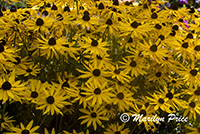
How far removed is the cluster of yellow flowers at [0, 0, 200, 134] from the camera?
1852 millimetres

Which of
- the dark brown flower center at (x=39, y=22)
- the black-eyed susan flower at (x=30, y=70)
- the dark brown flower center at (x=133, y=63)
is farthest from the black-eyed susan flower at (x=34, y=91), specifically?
the dark brown flower center at (x=133, y=63)

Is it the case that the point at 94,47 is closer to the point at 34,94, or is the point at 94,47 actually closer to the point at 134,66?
the point at 134,66

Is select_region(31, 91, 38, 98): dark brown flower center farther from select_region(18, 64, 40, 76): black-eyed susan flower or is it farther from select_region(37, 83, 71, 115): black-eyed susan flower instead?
select_region(18, 64, 40, 76): black-eyed susan flower

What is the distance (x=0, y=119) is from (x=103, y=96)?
0.70 metres

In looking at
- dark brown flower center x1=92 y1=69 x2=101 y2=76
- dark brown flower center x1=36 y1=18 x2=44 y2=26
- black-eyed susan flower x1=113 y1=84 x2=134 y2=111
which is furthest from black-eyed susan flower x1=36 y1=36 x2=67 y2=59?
black-eyed susan flower x1=113 y1=84 x2=134 y2=111

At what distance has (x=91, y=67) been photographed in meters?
1.94

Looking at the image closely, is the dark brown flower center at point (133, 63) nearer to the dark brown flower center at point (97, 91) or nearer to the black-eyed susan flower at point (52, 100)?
the dark brown flower center at point (97, 91)

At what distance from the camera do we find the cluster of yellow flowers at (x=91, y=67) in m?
1.85

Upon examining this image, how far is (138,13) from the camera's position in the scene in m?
2.50

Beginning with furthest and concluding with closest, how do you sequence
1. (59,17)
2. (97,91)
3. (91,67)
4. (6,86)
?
(59,17) → (91,67) → (97,91) → (6,86)

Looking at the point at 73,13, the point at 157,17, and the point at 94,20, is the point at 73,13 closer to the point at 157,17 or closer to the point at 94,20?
the point at 94,20

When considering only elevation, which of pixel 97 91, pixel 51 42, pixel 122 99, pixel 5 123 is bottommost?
pixel 5 123

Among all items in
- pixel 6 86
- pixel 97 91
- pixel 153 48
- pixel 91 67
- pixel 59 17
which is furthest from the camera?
pixel 59 17

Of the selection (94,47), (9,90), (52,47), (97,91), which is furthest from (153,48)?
(9,90)
